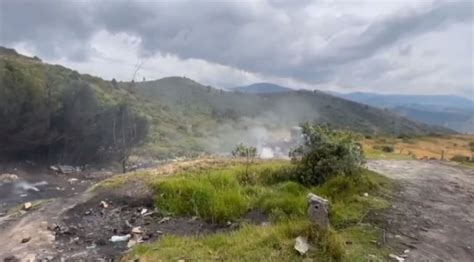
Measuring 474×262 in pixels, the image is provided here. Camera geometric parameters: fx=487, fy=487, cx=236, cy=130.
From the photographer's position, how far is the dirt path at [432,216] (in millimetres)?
7777

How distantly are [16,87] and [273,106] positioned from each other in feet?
332

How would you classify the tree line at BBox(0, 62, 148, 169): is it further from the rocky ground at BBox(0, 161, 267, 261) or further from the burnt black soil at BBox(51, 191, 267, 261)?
the burnt black soil at BBox(51, 191, 267, 261)

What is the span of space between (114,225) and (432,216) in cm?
Answer: 624

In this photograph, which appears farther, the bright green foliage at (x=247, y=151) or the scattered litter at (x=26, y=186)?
the scattered litter at (x=26, y=186)

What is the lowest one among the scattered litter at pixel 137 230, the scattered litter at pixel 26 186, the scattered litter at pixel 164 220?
the scattered litter at pixel 26 186

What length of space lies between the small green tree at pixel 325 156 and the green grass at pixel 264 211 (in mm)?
325

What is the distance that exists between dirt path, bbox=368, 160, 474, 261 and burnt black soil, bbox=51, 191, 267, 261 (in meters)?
2.64

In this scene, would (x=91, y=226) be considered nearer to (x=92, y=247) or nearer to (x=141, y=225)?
(x=141, y=225)

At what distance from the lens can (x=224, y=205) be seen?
9.63m

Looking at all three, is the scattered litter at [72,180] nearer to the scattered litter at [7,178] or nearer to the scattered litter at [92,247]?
the scattered litter at [7,178]

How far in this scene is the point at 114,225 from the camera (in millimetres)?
9719

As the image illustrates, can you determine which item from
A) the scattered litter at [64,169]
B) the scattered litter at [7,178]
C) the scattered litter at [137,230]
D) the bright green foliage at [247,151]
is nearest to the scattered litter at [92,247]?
the scattered litter at [137,230]

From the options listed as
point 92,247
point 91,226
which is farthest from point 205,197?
point 92,247

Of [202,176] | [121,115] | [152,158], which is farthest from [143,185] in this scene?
[152,158]
